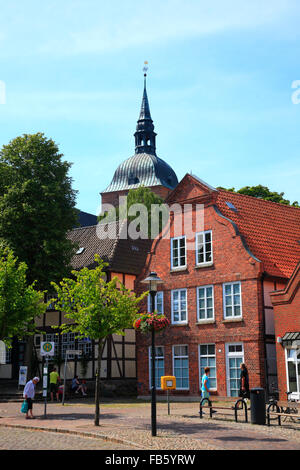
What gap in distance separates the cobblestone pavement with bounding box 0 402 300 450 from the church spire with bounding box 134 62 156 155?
71803 mm

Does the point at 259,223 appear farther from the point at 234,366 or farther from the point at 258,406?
the point at 258,406

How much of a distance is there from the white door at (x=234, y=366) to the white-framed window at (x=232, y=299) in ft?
4.68

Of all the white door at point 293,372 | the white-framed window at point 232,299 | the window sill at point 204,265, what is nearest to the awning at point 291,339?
the white door at point 293,372

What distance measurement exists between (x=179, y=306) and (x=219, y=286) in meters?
2.74

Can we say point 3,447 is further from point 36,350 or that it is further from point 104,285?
point 36,350

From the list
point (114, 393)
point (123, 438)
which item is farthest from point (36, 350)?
point (123, 438)

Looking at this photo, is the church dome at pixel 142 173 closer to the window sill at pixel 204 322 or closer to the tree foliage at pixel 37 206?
the tree foliage at pixel 37 206

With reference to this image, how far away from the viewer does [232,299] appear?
89.9ft

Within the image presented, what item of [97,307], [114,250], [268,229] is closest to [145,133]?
[114,250]

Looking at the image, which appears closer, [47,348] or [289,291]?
[47,348]

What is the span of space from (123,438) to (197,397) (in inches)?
584

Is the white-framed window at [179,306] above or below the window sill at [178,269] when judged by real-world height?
below

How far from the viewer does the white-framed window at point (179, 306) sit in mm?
29536
